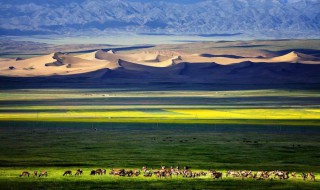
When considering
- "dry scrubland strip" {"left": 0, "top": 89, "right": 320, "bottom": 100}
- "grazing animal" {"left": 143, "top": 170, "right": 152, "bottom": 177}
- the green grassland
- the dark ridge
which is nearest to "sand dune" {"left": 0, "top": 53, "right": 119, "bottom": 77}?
the dark ridge

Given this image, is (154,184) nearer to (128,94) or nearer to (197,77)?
(128,94)

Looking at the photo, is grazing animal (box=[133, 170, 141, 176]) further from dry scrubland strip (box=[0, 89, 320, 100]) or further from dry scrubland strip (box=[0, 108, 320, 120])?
dry scrubland strip (box=[0, 89, 320, 100])

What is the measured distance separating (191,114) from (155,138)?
2605 centimetres

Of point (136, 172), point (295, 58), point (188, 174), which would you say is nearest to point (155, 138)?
point (136, 172)

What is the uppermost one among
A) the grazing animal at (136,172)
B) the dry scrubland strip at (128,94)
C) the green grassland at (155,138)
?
the dry scrubland strip at (128,94)

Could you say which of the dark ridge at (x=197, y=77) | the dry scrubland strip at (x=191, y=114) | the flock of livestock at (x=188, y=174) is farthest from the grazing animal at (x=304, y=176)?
the dark ridge at (x=197, y=77)

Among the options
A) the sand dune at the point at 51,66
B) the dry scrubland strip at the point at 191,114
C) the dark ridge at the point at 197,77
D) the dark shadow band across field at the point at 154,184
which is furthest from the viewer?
the sand dune at the point at 51,66

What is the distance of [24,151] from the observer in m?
53.6

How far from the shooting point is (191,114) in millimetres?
89188

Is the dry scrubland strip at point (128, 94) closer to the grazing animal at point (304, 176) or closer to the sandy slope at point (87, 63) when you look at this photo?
the sandy slope at point (87, 63)

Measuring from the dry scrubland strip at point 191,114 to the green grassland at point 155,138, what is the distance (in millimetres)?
105

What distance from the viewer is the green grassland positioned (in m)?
38.6

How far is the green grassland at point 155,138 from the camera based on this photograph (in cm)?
3862

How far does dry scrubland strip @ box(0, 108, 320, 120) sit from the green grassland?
105mm
